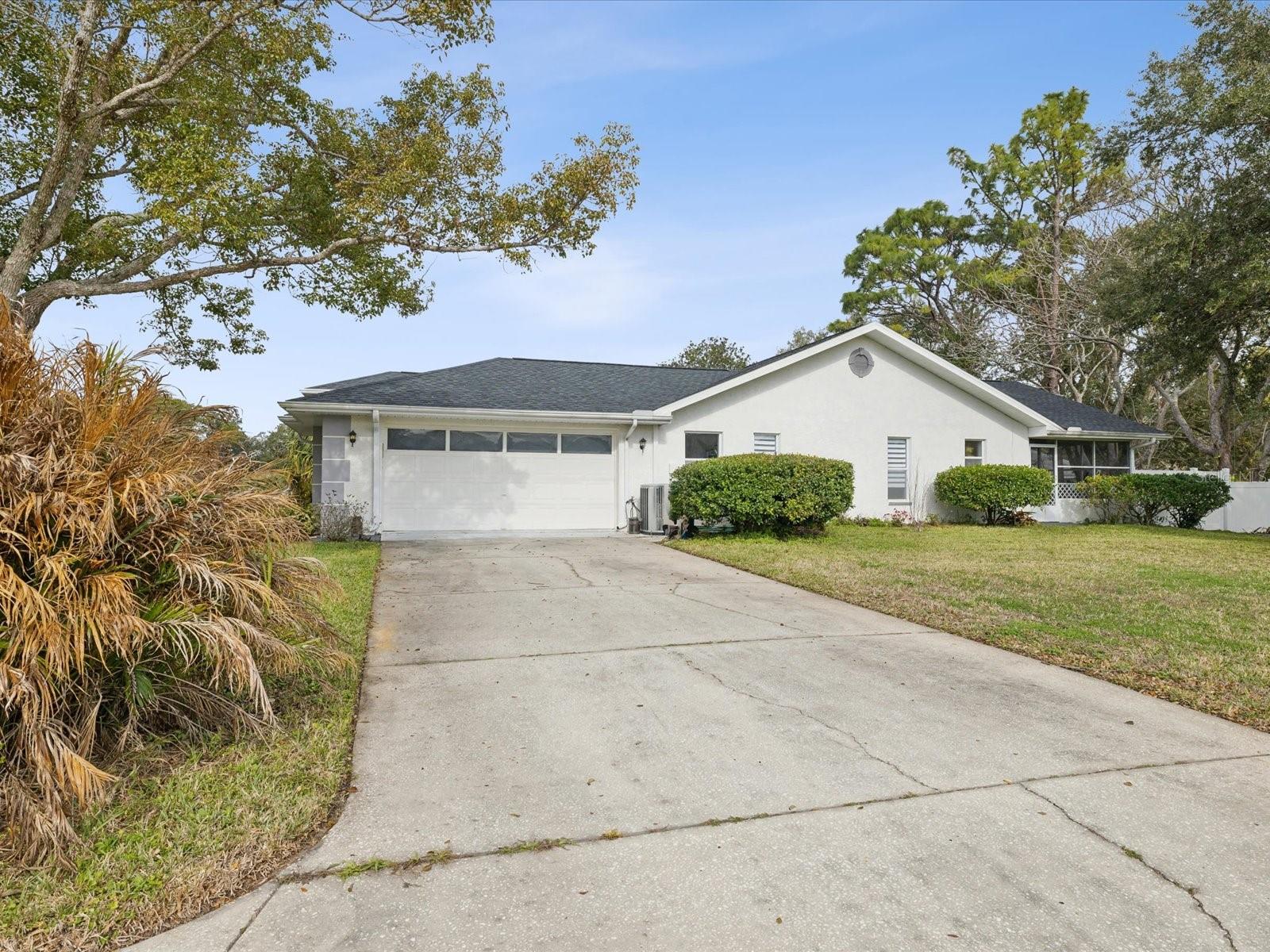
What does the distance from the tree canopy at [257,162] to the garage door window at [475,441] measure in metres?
2.85

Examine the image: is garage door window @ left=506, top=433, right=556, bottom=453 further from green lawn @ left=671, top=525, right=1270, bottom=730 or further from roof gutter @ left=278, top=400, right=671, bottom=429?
green lawn @ left=671, top=525, right=1270, bottom=730

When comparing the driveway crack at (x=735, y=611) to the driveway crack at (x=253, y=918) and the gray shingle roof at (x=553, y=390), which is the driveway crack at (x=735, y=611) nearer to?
the driveway crack at (x=253, y=918)

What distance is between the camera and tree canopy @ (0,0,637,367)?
34.4 feet

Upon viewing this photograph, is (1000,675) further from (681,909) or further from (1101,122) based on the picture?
(1101,122)

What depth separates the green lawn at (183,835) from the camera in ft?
7.03

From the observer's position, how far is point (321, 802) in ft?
9.46

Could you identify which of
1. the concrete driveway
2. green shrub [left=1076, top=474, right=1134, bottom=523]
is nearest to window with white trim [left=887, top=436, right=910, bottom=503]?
green shrub [left=1076, top=474, right=1134, bottom=523]

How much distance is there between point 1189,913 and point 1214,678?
317 centimetres

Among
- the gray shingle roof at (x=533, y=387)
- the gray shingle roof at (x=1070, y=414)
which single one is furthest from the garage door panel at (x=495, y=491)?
the gray shingle roof at (x=1070, y=414)

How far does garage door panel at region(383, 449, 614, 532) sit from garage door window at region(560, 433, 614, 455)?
4.8 inches

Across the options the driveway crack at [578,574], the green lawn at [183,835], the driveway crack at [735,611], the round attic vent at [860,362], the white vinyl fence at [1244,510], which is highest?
the round attic vent at [860,362]

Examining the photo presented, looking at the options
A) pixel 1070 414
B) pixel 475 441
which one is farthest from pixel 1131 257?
pixel 475 441

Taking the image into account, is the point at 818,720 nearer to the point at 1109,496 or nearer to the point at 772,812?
the point at 772,812

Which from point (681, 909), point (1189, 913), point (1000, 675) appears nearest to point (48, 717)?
point (681, 909)
